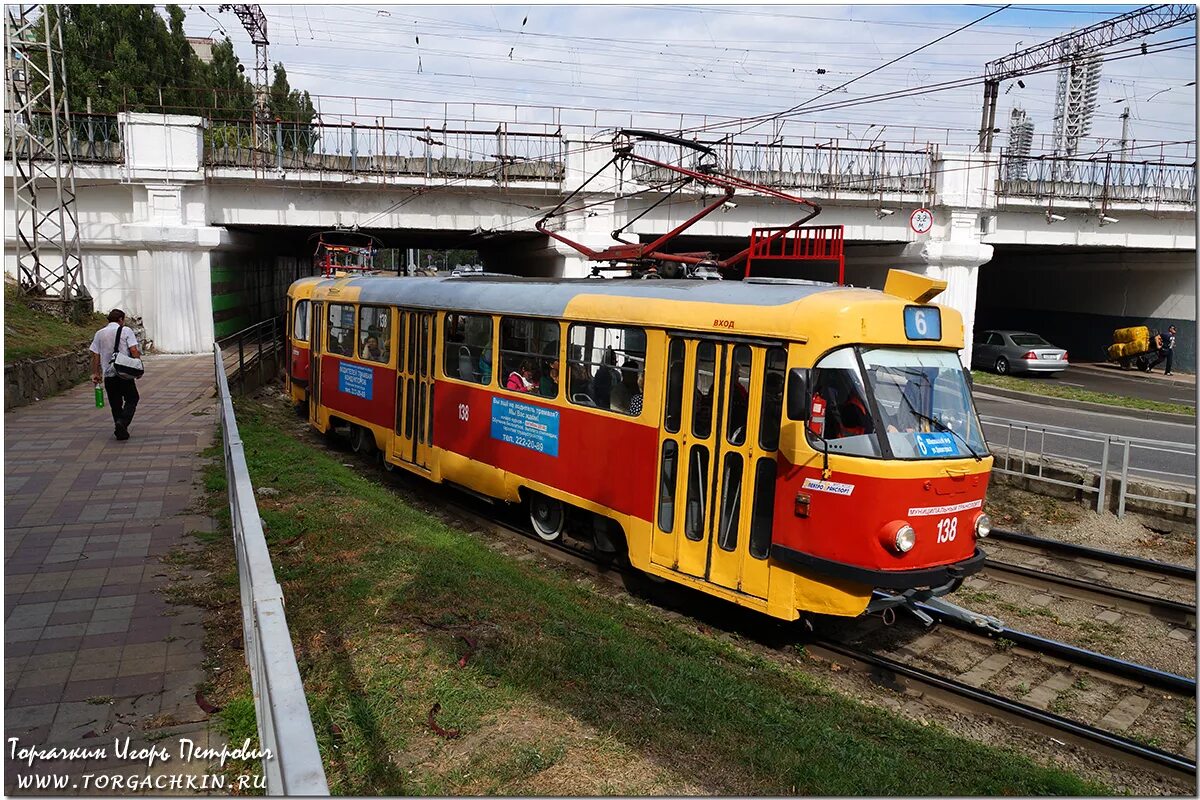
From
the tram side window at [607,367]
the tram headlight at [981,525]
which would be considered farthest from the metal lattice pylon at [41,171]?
the tram headlight at [981,525]

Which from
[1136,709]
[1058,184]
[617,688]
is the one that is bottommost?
[1136,709]

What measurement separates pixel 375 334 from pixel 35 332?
30.6 feet

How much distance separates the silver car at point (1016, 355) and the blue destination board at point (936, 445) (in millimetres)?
23679

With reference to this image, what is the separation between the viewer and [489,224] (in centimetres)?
2481

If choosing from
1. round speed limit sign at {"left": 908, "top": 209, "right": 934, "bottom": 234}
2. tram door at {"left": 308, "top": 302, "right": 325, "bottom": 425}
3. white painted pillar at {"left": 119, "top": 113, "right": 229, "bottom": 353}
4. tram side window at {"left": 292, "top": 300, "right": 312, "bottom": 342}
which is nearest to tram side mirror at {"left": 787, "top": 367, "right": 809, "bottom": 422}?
tram door at {"left": 308, "top": 302, "right": 325, "bottom": 425}

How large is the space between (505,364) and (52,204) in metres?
19.3

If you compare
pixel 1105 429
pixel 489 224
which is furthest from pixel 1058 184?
pixel 489 224

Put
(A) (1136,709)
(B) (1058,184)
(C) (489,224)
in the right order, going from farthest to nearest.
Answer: (B) (1058,184) < (C) (489,224) < (A) (1136,709)

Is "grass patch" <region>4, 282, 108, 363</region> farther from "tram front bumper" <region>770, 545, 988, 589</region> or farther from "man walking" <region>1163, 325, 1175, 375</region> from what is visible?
"man walking" <region>1163, 325, 1175, 375</region>

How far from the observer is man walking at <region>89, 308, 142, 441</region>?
1138 centimetres

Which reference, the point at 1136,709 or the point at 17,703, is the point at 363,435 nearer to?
the point at 17,703

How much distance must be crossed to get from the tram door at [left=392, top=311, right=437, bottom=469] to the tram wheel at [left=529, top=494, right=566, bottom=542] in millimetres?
2068

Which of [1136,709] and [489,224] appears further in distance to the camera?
[489,224]

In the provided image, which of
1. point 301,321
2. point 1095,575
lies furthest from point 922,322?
point 301,321
